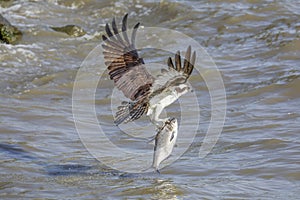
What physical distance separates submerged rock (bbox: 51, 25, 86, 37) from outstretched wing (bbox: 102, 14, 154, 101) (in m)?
5.43

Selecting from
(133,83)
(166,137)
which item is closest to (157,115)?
(166,137)

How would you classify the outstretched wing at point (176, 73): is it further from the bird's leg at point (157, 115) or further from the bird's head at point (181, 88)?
the bird's leg at point (157, 115)

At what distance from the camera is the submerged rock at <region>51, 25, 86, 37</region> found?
1032cm

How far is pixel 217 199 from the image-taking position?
4848mm

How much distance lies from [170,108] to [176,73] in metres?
3.11

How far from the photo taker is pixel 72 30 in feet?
34.0

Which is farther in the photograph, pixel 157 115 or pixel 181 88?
pixel 157 115

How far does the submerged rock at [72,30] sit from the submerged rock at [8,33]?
0.64 m

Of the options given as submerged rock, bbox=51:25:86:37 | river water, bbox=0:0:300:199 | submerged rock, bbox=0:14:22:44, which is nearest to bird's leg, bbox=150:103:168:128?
river water, bbox=0:0:300:199

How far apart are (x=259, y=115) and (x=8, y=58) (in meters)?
3.63

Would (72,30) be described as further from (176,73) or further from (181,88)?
(176,73)

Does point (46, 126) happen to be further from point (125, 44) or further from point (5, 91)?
point (125, 44)

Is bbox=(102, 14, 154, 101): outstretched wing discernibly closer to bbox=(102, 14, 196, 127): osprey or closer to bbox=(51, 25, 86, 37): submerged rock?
bbox=(102, 14, 196, 127): osprey

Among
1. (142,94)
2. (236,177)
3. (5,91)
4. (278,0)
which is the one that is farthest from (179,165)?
(278,0)
